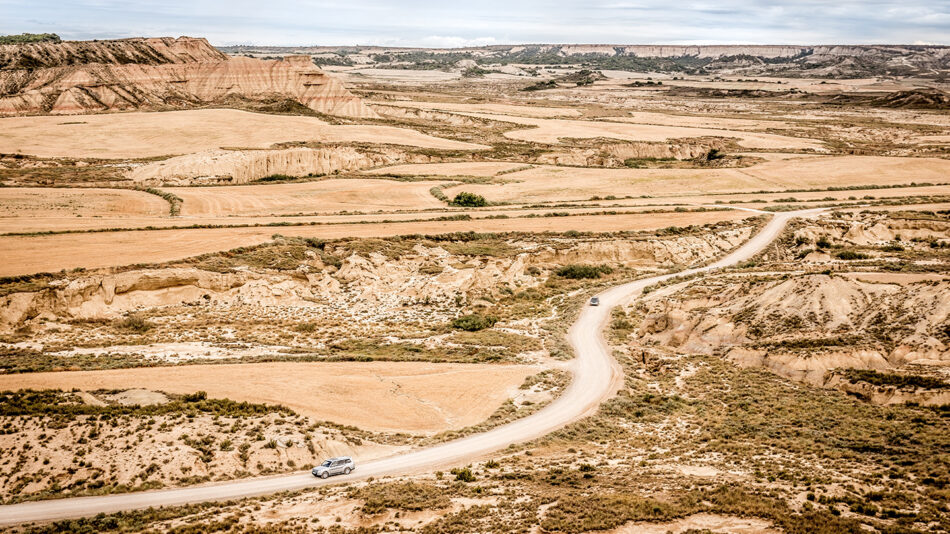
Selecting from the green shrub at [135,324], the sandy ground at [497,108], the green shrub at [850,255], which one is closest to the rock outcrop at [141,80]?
the sandy ground at [497,108]

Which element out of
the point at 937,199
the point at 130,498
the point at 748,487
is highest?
the point at 937,199

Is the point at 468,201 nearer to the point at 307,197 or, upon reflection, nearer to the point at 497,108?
the point at 307,197

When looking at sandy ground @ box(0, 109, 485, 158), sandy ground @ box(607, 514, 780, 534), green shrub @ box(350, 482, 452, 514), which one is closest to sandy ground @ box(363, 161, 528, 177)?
sandy ground @ box(0, 109, 485, 158)

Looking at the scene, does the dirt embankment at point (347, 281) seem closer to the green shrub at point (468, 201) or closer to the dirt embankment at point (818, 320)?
the dirt embankment at point (818, 320)

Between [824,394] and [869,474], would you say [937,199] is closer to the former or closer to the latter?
[824,394]

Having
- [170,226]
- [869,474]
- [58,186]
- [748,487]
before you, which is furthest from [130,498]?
[58,186]

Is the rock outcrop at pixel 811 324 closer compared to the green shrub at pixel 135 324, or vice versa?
the rock outcrop at pixel 811 324
